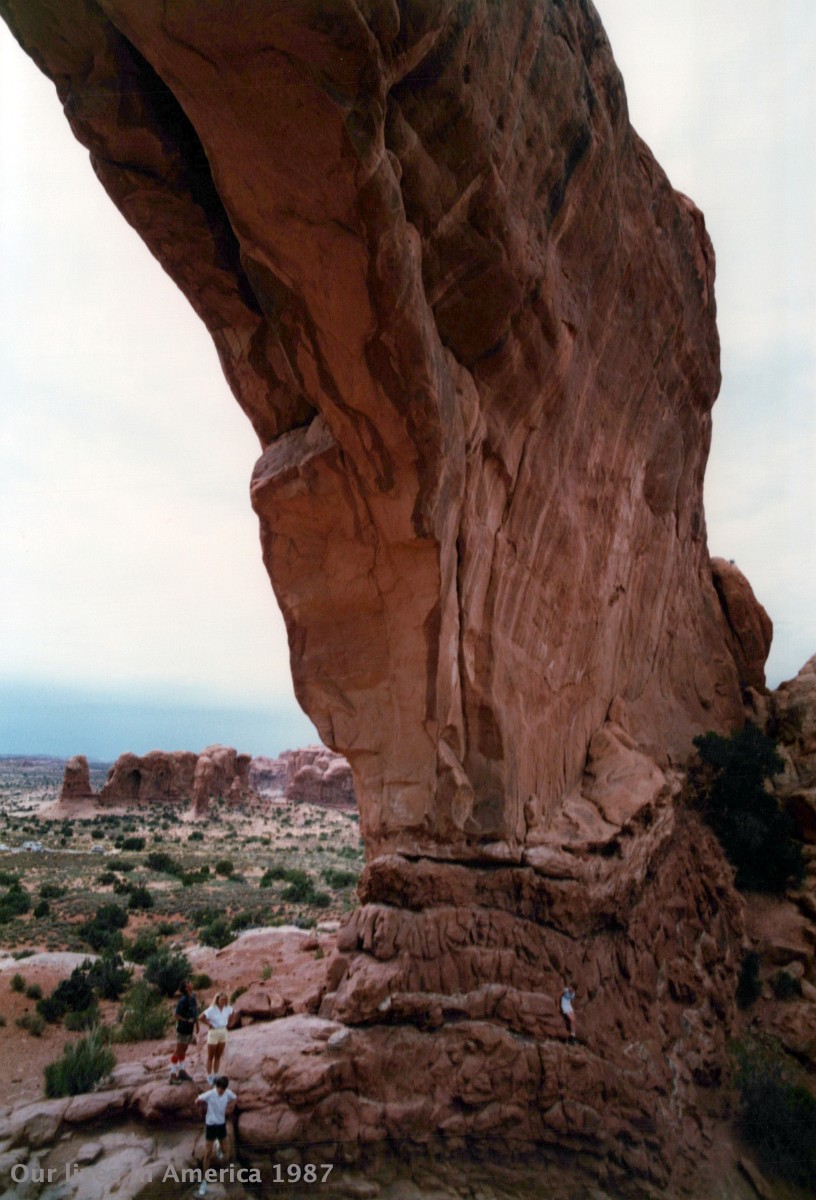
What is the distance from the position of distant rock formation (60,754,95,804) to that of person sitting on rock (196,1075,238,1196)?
150 feet

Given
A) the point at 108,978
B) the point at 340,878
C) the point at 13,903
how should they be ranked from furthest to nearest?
the point at 340,878, the point at 13,903, the point at 108,978

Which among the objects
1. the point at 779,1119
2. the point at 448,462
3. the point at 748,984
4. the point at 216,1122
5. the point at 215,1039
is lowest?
the point at 779,1119

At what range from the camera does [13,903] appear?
58.5ft

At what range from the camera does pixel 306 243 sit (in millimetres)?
6672

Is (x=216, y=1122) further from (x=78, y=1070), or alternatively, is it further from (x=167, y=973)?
(x=167, y=973)

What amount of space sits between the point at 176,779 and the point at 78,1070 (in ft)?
156

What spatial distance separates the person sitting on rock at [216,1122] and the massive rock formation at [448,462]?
372 millimetres

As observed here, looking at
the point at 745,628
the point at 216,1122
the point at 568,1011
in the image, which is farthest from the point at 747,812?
the point at 216,1122

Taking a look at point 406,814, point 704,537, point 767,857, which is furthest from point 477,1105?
point 704,537

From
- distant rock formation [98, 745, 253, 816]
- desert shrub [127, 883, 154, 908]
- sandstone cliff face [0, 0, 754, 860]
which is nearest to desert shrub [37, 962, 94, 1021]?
sandstone cliff face [0, 0, 754, 860]

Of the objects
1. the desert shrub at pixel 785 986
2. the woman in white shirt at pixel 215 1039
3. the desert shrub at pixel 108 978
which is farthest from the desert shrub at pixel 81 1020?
the desert shrub at pixel 785 986

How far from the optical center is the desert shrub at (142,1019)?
10.6 metres

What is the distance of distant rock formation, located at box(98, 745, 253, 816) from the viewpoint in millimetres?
49094

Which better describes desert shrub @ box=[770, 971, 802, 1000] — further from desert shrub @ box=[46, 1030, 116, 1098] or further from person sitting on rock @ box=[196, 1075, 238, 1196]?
desert shrub @ box=[46, 1030, 116, 1098]
